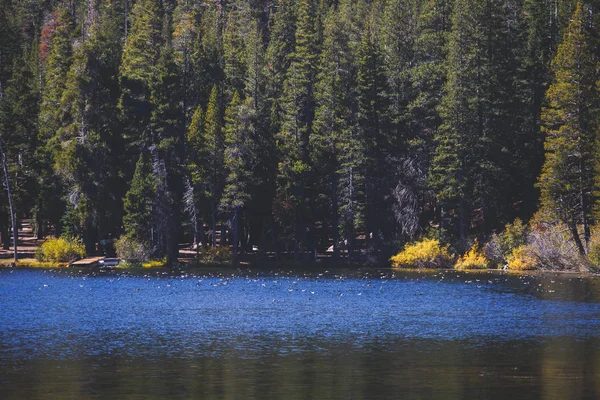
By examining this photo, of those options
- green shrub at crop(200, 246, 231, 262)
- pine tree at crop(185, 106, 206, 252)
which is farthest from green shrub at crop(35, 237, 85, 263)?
green shrub at crop(200, 246, 231, 262)

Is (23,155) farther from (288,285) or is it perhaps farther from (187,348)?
(187,348)

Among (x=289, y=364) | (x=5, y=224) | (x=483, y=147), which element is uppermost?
(x=483, y=147)

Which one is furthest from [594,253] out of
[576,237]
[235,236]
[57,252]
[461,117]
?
[57,252]

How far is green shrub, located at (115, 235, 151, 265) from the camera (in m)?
82.2

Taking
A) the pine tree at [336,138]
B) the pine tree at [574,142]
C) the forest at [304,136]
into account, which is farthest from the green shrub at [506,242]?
the pine tree at [336,138]

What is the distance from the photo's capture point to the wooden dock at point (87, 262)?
81.4m

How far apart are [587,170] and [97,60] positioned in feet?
150

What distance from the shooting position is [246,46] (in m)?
102

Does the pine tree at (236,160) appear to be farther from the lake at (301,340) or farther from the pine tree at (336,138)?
the lake at (301,340)

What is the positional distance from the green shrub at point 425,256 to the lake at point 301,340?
17914mm

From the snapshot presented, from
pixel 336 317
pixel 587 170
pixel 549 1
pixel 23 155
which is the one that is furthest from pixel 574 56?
pixel 23 155

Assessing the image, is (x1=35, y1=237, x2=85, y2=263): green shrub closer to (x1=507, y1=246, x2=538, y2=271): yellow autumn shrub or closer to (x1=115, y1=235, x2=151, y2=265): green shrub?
(x1=115, y1=235, x2=151, y2=265): green shrub

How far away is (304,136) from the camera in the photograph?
89.2 meters

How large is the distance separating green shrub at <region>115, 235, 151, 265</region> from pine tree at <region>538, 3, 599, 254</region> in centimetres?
3553
